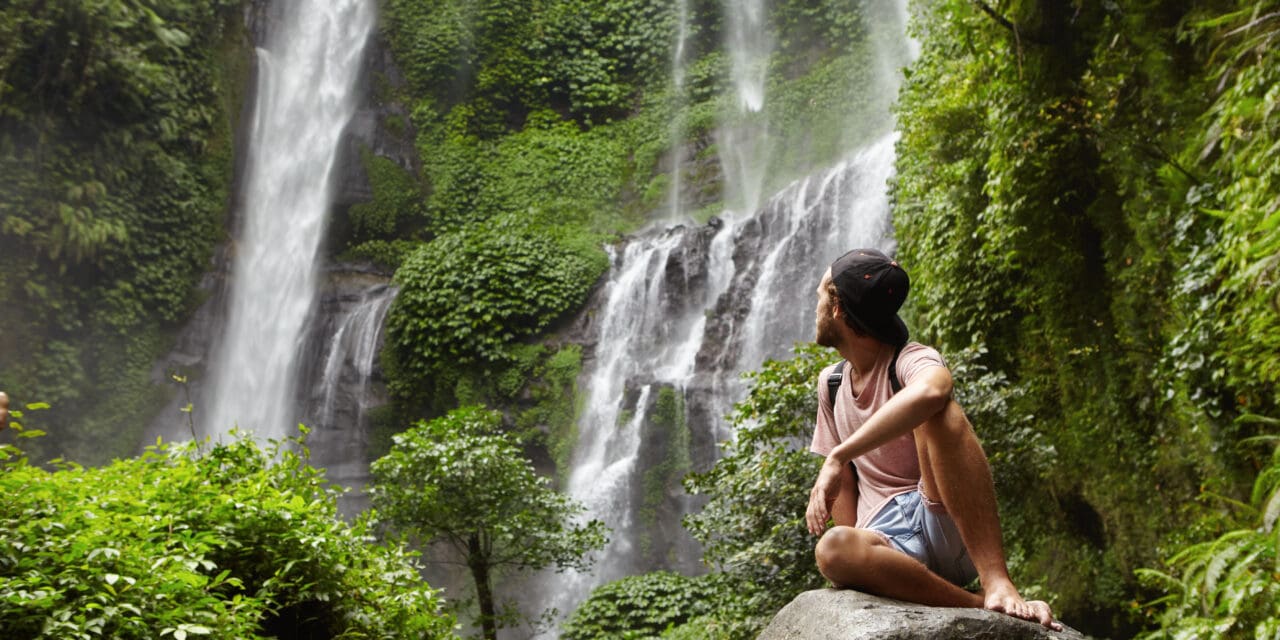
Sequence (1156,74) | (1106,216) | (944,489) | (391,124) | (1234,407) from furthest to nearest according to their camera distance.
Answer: (391,124) → (1106,216) → (1156,74) → (1234,407) → (944,489)

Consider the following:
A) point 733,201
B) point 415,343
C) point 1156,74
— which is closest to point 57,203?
point 415,343

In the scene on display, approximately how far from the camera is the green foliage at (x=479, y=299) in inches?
639

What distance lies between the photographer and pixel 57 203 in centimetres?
1517

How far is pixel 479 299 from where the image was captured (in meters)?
16.5

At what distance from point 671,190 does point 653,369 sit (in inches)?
209

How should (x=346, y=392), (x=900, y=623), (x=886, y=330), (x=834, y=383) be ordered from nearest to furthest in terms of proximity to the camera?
(x=900, y=623)
(x=886, y=330)
(x=834, y=383)
(x=346, y=392)

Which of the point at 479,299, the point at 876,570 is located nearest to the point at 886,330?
the point at 876,570

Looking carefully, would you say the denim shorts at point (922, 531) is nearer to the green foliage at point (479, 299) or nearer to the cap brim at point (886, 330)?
the cap brim at point (886, 330)

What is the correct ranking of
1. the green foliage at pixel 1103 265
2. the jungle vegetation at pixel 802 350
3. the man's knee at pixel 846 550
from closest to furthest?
the man's knee at pixel 846 550, the jungle vegetation at pixel 802 350, the green foliage at pixel 1103 265

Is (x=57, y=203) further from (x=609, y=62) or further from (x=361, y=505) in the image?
(x=609, y=62)

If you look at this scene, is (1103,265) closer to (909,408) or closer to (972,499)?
(972,499)

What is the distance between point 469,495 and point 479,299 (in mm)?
7671

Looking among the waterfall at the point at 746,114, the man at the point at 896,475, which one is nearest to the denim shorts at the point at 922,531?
the man at the point at 896,475

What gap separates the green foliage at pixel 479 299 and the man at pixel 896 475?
13.5 m
